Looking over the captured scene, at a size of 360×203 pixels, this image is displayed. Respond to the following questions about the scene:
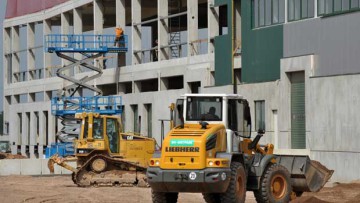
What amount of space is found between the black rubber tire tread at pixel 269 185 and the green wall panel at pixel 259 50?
71.2ft

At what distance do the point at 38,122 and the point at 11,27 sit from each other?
34.8ft

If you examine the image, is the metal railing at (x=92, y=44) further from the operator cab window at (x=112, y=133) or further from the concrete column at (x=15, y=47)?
the operator cab window at (x=112, y=133)

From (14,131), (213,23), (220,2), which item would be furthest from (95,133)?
(14,131)

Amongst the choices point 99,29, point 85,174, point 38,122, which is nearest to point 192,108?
point 85,174

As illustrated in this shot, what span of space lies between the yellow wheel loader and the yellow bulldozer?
1427cm

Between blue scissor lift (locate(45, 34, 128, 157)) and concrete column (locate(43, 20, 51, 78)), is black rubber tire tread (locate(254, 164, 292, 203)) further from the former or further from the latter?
concrete column (locate(43, 20, 51, 78))

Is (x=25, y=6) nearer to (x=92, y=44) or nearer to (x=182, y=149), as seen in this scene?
(x=92, y=44)

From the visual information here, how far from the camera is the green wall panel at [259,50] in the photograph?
46.6m

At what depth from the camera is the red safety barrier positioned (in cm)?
8412

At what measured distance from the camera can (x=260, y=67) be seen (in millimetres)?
48219

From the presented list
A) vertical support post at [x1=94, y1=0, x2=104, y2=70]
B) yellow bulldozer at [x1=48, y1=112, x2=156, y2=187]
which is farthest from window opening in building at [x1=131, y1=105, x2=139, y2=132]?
yellow bulldozer at [x1=48, y1=112, x2=156, y2=187]

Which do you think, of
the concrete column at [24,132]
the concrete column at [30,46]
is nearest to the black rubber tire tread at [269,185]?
the concrete column at [30,46]

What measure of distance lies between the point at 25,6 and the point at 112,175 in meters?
52.0

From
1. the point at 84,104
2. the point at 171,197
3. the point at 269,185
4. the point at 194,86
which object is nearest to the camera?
the point at 269,185
